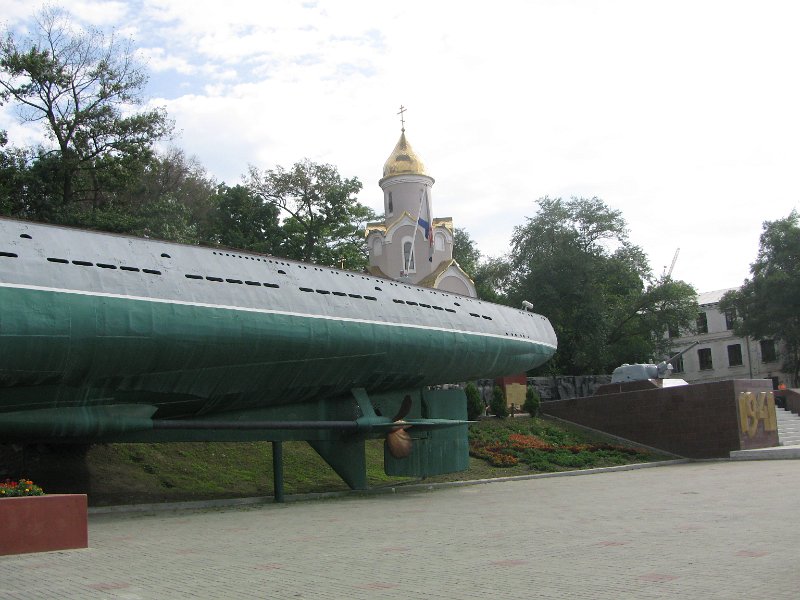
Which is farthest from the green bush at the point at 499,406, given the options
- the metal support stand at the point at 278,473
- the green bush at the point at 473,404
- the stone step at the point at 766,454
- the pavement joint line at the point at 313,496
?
the metal support stand at the point at 278,473

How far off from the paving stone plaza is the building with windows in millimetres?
44543

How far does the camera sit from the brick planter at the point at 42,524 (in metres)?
8.62

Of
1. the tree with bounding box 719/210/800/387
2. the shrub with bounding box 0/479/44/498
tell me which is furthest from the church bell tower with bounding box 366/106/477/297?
the shrub with bounding box 0/479/44/498

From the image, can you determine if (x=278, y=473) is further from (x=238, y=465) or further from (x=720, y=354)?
(x=720, y=354)

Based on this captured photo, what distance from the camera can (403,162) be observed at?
132 feet

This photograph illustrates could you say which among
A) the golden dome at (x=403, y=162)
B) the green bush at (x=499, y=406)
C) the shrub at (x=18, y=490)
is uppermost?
the golden dome at (x=403, y=162)

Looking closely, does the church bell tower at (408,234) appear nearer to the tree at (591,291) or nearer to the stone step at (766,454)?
the tree at (591,291)

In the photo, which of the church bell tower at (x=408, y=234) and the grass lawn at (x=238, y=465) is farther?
the church bell tower at (x=408, y=234)

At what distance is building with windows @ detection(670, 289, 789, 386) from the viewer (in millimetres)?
54906

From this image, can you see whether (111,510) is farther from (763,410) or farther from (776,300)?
(776,300)

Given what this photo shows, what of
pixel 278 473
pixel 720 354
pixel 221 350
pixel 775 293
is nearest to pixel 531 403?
pixel 278 473

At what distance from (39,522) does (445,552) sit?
14.2 ft

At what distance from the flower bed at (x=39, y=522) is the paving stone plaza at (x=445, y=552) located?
0.23 meters

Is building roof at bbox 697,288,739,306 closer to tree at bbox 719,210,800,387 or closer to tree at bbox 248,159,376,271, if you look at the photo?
tree at bbox 719,210,800,387
